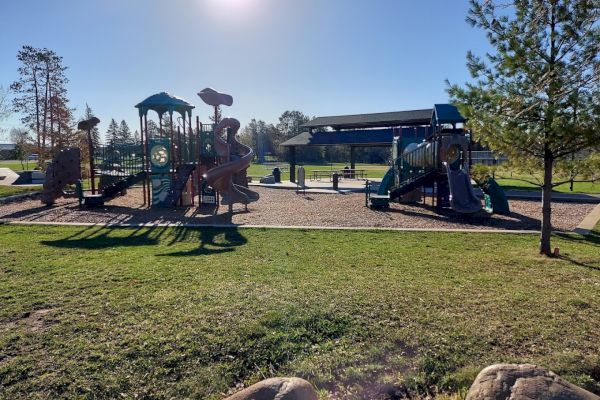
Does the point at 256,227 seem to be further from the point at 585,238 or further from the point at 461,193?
the point at 585,238

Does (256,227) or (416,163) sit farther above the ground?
(416,163)

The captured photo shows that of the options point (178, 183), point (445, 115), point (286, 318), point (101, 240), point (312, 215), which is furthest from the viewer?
point (178, 183)

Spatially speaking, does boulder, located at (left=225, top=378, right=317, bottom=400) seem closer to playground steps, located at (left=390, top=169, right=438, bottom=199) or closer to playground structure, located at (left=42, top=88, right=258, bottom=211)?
playground structure, located at (left=42, top=88, right=258, bottom=211)

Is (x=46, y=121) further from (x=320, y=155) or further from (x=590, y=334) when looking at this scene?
(x=320, y=155)

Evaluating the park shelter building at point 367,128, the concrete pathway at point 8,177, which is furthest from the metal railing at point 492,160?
the concrete pathway at point 8,177

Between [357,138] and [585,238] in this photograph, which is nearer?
[585,238]

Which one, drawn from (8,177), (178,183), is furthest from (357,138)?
(8,177)

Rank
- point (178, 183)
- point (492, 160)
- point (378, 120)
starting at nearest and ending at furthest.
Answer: point (492, 160), point (178, 183), point (378, 120)

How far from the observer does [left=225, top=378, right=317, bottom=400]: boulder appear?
113 inches

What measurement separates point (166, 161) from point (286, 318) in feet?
43.4

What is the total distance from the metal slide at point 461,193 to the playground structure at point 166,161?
278 inches

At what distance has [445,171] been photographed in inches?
566

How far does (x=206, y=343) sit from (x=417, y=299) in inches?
107

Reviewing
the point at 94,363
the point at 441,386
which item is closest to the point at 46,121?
the point at 94,363
